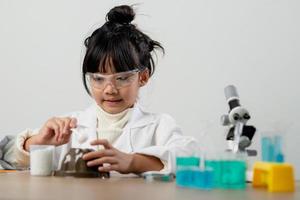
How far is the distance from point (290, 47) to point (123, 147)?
704 mm

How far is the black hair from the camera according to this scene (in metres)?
1.34

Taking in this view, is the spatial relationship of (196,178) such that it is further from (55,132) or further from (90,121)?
(90,121)

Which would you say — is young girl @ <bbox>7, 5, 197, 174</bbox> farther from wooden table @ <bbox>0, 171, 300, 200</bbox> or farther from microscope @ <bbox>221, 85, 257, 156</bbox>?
wooden table @ <bbox>0, 171, 300, 200</bbox>

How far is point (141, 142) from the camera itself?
135 centimetres

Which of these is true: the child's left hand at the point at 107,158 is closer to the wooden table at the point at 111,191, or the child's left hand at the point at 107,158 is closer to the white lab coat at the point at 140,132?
the wooden table at the point at 111,191

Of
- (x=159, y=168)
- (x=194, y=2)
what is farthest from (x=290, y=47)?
(x=159, y=168)

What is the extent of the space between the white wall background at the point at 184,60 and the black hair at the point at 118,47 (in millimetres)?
294

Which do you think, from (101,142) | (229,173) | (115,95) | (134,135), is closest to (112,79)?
(115,95)

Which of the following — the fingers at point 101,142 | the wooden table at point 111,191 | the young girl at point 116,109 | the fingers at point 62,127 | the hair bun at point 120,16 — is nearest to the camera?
the wooden table at point 111,191

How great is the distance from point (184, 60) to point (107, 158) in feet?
2.80

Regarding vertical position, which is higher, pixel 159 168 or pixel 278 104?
pixel 278 104

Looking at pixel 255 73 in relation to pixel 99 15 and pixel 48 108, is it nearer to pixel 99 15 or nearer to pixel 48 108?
pixel 99 15

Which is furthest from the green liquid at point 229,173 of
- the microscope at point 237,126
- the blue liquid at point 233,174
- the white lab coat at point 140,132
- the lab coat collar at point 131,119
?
the lab coat collar at point 131,119

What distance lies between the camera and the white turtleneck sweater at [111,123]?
1.37m
